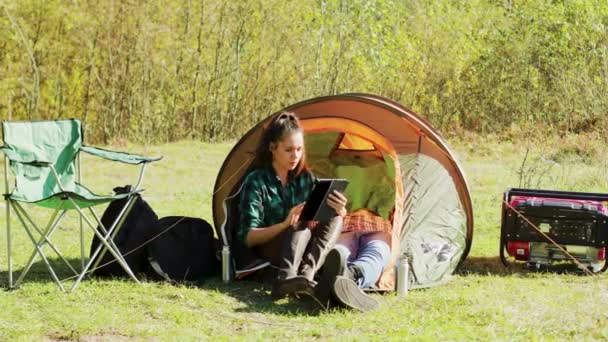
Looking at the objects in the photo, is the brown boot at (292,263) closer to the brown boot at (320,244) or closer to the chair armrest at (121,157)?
the brown boot at (320,244)

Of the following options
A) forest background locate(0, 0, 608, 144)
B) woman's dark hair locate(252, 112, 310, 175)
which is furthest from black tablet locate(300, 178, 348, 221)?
forest background locate(0, 0, 608, 144)

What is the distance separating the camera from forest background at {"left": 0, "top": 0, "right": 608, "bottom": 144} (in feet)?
32.8

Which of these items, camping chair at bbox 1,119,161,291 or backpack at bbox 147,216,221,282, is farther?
backpack at bbox 147,216,221,282

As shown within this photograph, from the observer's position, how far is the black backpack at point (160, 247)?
4312 mm

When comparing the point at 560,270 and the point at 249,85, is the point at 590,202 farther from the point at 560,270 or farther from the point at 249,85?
the point at 249,85

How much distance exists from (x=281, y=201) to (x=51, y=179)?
3.90ft

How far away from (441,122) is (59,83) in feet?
17.0

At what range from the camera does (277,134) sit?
13.8ft

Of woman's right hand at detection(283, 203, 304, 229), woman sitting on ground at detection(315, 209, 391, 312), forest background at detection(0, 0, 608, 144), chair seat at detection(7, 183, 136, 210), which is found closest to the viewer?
woman sitting on ground at detection(315, 209, 391, 312)

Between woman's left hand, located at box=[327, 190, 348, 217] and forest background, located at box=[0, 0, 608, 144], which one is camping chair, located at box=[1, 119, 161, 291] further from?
forest background, located at box=[0, 0, 608, 144]

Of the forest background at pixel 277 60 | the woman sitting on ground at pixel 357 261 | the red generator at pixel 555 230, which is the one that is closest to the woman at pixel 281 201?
the woman sitting on ground at pixel 357 261

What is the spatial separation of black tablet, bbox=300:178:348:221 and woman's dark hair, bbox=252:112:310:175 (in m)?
0.33

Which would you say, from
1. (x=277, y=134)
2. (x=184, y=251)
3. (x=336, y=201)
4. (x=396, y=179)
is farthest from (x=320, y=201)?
(x=184, y=251)

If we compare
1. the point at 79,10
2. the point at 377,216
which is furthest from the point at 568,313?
the point at 79,10
